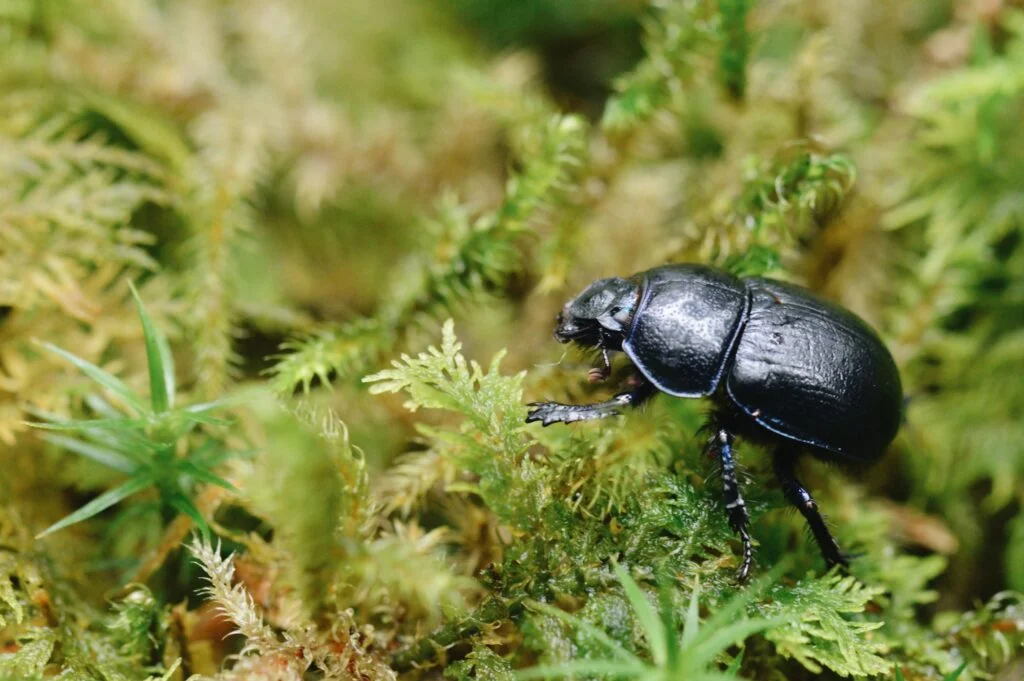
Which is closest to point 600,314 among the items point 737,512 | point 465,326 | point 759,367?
point 759,367

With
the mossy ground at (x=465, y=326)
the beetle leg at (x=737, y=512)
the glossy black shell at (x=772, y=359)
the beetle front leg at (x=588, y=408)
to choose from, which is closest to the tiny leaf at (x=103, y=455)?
the mossy ground at (x=465, y=326)

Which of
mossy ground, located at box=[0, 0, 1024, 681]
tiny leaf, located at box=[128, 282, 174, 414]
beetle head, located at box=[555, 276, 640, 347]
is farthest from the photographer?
beetle head, located at box=[555, 276, 640, 347]

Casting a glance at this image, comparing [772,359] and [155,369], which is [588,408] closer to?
[772,359]

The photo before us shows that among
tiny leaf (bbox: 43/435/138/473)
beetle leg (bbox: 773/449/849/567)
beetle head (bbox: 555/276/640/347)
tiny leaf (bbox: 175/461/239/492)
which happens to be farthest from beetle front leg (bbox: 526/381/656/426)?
tiny leaf (bbox: 43/435/138/473)

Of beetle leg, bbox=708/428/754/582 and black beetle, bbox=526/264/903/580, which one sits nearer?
beetle leg, bbox=708/428/754/582

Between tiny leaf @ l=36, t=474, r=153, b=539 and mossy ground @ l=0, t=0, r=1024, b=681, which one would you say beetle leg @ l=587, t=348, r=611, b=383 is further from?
tiny leaf @ l=36, t=474, r=153, b=539

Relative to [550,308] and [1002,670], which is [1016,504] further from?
[550,308]

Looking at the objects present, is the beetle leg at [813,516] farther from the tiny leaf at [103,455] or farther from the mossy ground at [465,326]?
the tiny leaf at [103,455]
